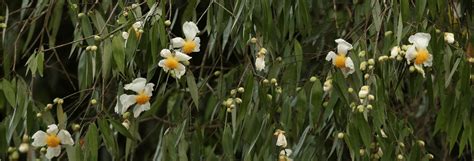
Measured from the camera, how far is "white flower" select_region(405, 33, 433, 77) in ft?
4.87

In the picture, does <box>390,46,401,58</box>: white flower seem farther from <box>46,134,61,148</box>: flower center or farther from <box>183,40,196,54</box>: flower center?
<box>46,134,61,148</box>: flower center

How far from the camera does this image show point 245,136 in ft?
5.24

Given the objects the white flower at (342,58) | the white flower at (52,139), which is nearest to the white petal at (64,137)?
the white flower at (52,139)

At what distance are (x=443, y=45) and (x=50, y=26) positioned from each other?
872mm

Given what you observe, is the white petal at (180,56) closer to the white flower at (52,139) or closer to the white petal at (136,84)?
the white petal at (136,84)

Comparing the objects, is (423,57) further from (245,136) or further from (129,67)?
(129,67)

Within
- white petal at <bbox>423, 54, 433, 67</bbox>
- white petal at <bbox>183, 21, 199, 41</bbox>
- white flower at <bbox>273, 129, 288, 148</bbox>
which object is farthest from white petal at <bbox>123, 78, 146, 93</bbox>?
white petal at <bbox>423, 54, 433, 67</bbox>

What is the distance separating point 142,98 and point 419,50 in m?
0.46

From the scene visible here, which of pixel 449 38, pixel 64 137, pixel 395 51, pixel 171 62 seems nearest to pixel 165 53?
pixel 171 62

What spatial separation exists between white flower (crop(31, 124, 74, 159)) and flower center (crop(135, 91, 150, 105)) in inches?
5.0

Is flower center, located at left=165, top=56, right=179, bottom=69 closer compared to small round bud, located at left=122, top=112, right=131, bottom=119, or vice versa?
flower center, located at left=165, top=56, right=179, bottom=69

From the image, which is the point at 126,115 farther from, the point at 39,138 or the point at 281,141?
the point at 281,141

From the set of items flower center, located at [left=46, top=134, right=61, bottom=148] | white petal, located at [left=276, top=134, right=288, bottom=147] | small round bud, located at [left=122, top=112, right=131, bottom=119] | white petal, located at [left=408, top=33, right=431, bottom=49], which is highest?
white petal, located at [left=408, top=33, right=431, bottom=49]

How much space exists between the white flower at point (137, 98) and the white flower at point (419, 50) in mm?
426
